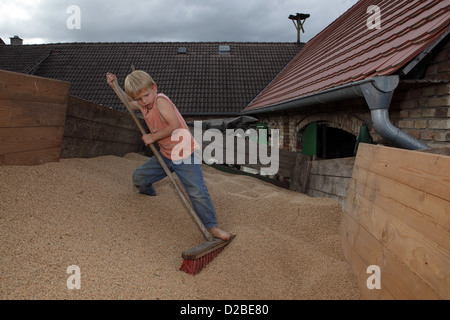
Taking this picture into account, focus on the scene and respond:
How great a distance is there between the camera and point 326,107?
17.4ft

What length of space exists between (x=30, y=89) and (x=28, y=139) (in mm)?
408

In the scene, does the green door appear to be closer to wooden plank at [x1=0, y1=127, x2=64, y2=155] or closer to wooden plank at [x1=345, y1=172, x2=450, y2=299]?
wooden plank at [x1=345, y1=172, x2=450, y2=299]

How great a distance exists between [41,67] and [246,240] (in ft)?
53.0

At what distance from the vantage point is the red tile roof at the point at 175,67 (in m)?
12.7

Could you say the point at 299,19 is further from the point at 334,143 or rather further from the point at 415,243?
the point at 415,243

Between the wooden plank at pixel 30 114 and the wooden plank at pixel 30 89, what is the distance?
40 mm

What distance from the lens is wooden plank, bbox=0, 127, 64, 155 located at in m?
2.37

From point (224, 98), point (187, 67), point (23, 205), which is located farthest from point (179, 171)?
point (187, 67)

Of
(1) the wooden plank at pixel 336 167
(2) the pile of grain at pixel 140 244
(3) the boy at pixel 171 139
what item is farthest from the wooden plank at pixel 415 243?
(1) the wooden plank at pixel 336 167

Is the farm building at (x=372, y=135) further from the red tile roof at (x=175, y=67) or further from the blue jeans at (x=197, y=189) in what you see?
the red tile roof at (x=175, y=67)

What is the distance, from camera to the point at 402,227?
56.8 inches

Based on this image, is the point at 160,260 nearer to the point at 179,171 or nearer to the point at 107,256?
the point at 107,256

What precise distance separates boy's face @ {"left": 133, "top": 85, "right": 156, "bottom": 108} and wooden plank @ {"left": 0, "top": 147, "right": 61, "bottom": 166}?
99cm

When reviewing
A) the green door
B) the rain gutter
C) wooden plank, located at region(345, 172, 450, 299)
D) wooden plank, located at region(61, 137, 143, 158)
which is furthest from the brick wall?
wooden plank, located at region(61, 137, 143, 158)
